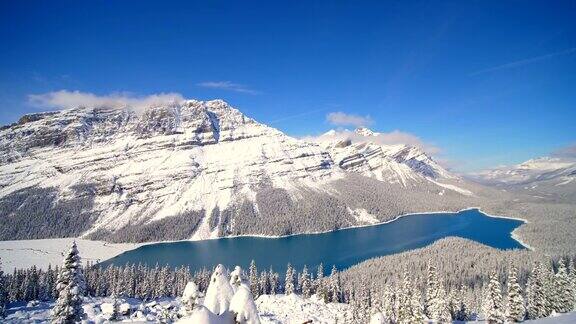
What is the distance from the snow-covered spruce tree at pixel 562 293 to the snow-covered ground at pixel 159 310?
4314cm

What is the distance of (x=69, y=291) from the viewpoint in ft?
117

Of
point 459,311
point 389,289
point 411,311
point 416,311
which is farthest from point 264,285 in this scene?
point 416,311

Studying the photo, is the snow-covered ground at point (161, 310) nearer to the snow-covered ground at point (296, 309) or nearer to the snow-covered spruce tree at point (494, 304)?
the snow-covered ground at point (296, 309)

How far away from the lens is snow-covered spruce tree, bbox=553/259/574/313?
69312 millimetres

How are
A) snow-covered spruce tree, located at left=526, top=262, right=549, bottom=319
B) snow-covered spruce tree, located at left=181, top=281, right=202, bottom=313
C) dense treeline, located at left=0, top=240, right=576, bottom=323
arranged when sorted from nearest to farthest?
snow-covered spruce tree, located at left=181, top=281, right=202, bottom=313
dense treeline, located at left=0, top=240, right=576, bottom=323
snow-covered spruce tree, located at left=526, top=262, right=549, bottom=319

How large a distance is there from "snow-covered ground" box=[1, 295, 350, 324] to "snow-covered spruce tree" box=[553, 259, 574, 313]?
43141 millimetres

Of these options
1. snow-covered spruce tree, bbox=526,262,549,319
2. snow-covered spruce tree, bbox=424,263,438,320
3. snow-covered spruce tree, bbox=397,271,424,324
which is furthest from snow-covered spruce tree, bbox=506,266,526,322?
snow-covered spruce tree, bbox=526,262,549,319

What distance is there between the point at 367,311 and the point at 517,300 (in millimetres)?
40225

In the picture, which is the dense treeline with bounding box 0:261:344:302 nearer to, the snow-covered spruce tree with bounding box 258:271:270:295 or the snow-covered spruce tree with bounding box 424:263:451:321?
the snow-covered spruce tree with bounding box 258:271:270:295

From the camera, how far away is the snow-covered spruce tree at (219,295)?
22094 mm

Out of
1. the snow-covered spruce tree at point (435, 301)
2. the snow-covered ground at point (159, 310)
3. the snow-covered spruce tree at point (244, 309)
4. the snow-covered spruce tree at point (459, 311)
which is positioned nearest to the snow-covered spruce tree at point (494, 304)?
the snow-covered spruce tree at point (435, 301)

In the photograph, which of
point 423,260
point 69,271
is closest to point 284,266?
point 423,260

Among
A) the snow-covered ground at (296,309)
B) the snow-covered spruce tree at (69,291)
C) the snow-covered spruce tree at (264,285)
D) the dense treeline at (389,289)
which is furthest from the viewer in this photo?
the snow-covered spruce tree at (264,285)

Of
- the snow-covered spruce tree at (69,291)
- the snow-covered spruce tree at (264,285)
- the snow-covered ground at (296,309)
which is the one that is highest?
the snow-covered spruce tree at (69,291)
